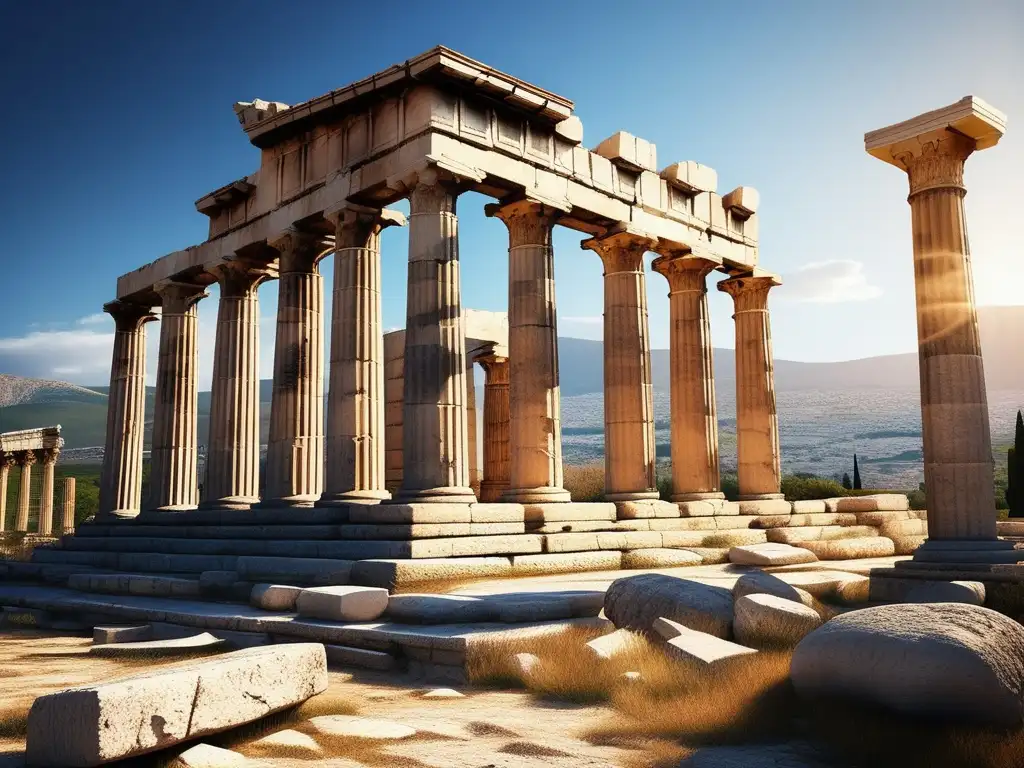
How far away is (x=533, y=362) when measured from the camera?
21281mm

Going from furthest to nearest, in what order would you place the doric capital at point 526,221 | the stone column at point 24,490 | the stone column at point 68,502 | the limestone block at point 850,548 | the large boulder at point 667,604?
the stone column at point 68,502
the stone column at point 24,490
the limestone block at point 850,548
the doric capital at point 526,221
the large boulder at point 667,604

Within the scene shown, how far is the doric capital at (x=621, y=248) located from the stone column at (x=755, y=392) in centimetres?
576

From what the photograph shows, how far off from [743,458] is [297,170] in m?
15.5

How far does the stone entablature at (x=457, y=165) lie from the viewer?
20.0 meters

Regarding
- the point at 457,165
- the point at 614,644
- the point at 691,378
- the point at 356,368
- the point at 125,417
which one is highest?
the point at 457,165

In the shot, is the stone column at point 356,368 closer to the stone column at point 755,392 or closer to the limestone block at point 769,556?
the limestone block at point 769,556

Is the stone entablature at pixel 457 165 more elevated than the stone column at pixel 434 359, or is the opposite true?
the stone entablature at pixel 457 165

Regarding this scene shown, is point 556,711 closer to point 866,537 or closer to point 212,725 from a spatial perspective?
point 212,725

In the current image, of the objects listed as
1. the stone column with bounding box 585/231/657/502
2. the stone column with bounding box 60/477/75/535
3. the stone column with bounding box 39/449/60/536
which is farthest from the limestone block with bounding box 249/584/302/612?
the stone column with bounding box 60/477/75/535

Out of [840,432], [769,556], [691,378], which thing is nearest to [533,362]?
[769,556]

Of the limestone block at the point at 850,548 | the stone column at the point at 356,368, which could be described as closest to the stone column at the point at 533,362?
the stone column at the point at 356,368

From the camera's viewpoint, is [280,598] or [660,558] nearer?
[280,598]

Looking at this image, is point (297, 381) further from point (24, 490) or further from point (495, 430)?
point (24, 490)

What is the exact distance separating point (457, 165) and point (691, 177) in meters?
9.09
